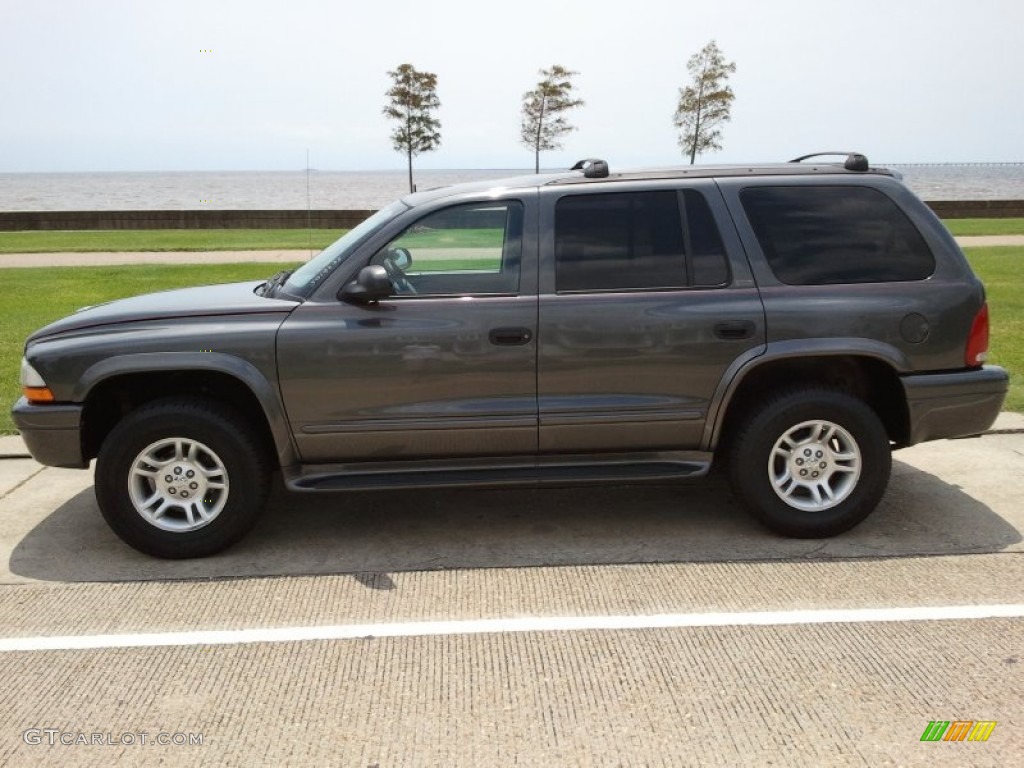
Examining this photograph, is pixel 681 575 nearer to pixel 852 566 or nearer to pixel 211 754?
pixel 852 566

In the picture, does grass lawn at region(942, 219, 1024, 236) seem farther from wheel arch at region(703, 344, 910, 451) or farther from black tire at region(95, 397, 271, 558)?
black tire at region(95, 397, 271, 558)

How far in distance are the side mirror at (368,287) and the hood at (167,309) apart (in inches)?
11.3

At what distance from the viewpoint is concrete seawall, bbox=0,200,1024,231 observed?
28969 mm

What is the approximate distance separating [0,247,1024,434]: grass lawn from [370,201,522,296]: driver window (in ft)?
12.2

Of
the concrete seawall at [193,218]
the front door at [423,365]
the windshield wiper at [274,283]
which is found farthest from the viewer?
the concrete seawall at [193,218]

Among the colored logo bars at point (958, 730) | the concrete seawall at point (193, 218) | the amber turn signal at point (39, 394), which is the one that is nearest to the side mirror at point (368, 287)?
the amber turn signal at point (39, 394)

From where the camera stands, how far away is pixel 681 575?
436cm

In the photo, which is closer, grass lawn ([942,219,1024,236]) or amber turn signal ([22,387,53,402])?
amber turn signal ([22,387,53,402])

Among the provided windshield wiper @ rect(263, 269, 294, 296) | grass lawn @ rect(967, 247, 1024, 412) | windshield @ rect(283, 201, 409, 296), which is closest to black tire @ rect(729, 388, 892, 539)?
windshield @ rect(283, 201, 409, 296)

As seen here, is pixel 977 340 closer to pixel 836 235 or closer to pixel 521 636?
pixel 836 235

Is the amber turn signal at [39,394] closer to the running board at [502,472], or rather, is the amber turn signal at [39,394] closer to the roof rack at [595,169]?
the running board at [502,472]

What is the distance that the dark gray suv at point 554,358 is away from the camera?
455cm

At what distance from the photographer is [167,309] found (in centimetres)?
471

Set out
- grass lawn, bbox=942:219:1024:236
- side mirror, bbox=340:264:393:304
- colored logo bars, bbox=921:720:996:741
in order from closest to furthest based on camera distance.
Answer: colored logo bars, bbox=921:720:996:741 < side mirror, bbox=340:264:393:304 < grass lawn, bbox=942:219:1024:236
